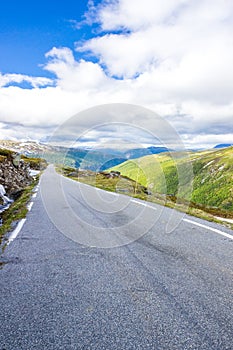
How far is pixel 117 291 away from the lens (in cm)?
460

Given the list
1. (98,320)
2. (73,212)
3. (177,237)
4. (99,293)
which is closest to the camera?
(98,320)

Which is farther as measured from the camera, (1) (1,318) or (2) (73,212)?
(2) (73,212)

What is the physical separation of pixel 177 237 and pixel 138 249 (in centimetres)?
172

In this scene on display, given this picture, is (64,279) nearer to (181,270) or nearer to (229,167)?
(181,270)

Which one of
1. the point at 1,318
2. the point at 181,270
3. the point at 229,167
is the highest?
the point at 229,167

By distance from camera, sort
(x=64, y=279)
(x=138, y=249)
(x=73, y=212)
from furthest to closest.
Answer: (x=73, y=212)
(x=138, y=249)
(x=64, y=279)

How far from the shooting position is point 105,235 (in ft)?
27.2

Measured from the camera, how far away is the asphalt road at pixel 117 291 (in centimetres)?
342

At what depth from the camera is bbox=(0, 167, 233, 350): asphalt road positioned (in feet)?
11.2

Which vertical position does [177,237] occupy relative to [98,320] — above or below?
above

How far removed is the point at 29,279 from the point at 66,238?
2.90 metres

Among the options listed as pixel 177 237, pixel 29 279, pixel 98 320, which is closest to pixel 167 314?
pixel 98 320

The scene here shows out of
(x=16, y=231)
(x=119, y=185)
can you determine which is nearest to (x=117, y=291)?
(x=16, y=231)

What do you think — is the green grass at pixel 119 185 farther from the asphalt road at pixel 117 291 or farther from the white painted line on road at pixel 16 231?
the asphalt road at pixel 117 291
